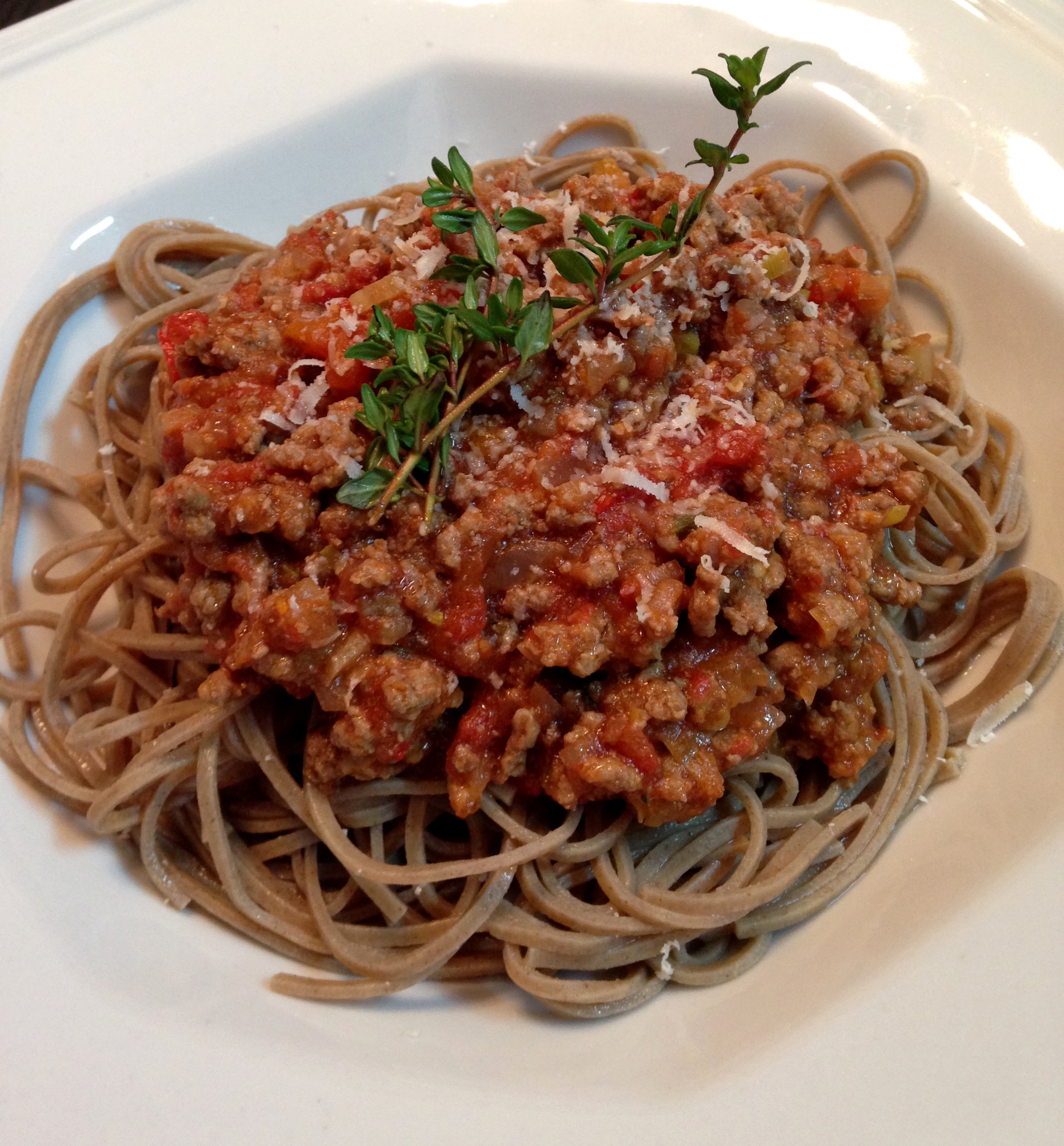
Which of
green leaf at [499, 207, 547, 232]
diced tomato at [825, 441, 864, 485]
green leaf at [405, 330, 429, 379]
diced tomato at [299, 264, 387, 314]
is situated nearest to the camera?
green leaf at [405, 330, 429, 379]

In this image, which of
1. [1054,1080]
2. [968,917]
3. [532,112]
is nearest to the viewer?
[1054,1080]

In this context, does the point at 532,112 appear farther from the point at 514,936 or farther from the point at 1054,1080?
the point at 1054,1080

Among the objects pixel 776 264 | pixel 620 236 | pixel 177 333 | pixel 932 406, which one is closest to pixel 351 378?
pixel 177 333

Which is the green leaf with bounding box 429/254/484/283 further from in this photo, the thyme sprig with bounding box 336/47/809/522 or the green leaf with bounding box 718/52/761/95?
the green leaf with bounding box 718/52/761/95

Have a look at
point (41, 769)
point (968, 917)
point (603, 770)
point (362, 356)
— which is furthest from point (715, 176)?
point (41, 769)

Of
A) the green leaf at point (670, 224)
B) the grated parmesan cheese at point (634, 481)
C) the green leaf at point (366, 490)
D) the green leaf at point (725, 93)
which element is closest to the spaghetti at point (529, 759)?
the grated parmesan cheese at point (634, 481)

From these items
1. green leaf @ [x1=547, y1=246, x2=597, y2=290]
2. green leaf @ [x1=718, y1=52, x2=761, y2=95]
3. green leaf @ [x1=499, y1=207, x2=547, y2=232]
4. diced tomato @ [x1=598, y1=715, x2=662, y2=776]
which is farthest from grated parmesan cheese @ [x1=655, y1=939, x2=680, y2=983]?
green leaf @ [x1=718, y1=52, x2=761, y2=95]

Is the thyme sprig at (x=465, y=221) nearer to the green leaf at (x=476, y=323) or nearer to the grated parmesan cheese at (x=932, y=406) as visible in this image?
the green leaf at (x=476, y=323)
